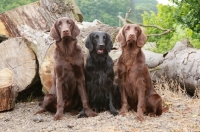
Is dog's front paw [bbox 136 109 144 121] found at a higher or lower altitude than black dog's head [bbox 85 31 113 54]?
lower

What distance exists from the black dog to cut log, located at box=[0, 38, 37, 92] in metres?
1.73

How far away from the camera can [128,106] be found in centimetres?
598

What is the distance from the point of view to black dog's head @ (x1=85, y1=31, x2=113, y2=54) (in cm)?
574

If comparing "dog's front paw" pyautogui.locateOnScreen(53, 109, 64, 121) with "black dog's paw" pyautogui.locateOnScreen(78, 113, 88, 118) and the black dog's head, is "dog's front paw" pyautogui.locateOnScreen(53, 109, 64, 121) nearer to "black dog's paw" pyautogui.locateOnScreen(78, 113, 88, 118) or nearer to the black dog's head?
"black dog's paw" pyautogui.locateOnScreen(78, 113, 88, 118)

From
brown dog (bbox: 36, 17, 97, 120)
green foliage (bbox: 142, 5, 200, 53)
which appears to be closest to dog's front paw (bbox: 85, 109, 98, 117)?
brown dog (bbox: 36, 17, 97, 120)

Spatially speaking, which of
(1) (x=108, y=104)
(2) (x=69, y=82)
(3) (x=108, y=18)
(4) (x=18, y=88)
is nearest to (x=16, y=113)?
(4) (x=18, y=88)

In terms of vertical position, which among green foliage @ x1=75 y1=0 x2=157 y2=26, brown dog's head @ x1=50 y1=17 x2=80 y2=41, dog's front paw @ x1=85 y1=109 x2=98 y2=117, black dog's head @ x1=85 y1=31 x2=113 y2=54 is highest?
green foliage @ x1=75 y1=0 x2=157 y2=26

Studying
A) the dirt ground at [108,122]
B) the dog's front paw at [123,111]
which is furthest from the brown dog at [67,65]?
the dog's front paw at [123,111]

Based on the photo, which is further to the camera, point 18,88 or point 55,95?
point 18,88

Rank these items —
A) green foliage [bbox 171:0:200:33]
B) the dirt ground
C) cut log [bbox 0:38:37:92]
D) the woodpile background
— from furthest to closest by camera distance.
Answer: green foliage [bbox 171:0:200:33] → cut log [bbox 0:38:37:92] → the woodpile background → the dirt ground

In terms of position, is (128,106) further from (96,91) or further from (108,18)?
(108,18)

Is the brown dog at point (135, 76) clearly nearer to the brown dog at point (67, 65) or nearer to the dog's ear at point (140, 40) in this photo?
Result: the dog's ear at point (140, 40)

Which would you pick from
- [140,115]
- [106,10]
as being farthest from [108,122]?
[106,10]

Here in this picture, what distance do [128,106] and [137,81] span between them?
58 centimetres
